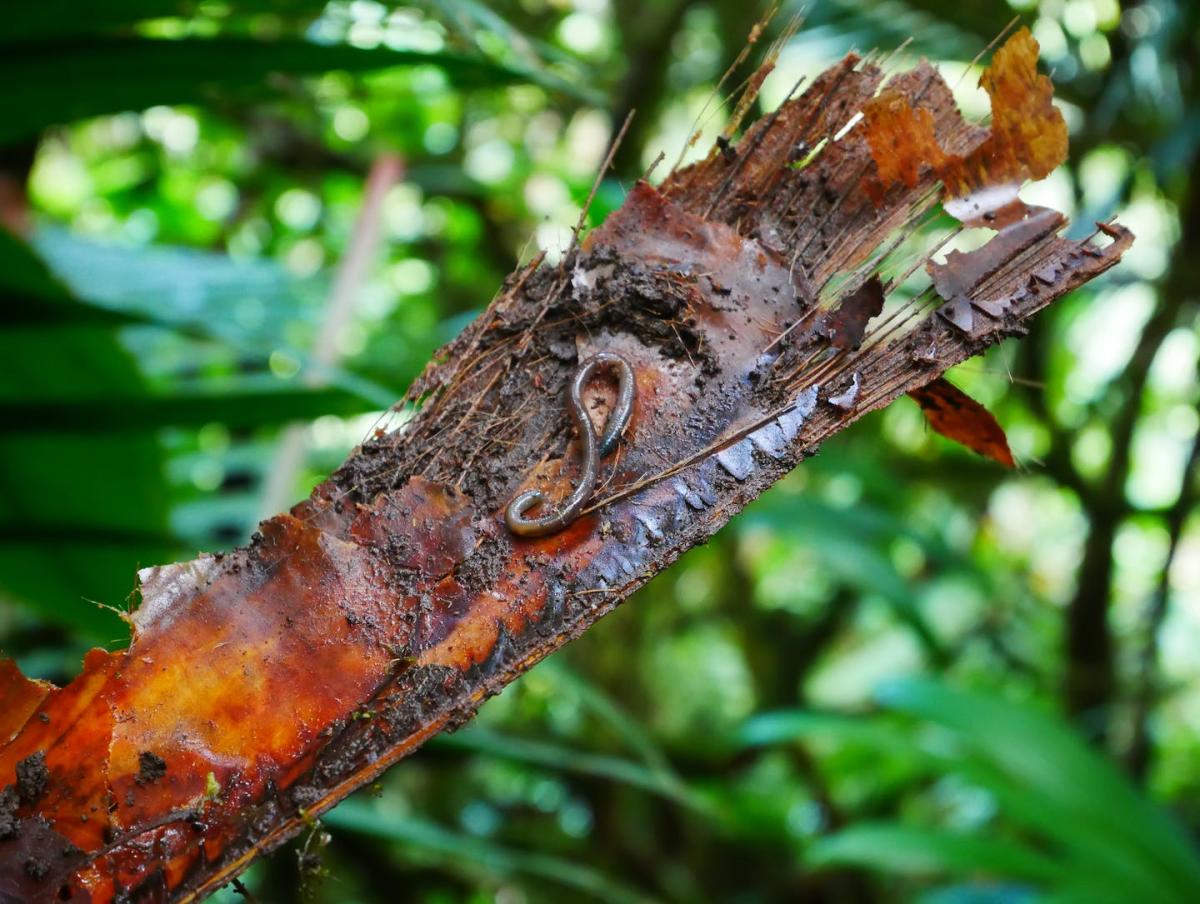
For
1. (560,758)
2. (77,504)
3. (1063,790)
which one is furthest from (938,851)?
(77,504)

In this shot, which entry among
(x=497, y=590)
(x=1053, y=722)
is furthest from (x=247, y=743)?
(x=1053, y=722)

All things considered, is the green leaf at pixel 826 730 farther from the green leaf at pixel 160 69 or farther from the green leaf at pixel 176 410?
the green leaf at pixel 160 69

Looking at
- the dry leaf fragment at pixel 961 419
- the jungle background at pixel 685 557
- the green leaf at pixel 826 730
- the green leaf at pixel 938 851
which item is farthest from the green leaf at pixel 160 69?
the green leaf at pixel 938 851

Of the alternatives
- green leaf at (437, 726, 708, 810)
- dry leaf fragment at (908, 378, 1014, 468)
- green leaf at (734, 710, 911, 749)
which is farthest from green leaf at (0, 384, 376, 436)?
green leaf at (734, 710, 911, 749)

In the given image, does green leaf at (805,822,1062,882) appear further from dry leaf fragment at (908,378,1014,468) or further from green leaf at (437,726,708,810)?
dry leaf fragment at (908,378,1014,468)

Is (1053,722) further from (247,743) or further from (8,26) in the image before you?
(8,26)
